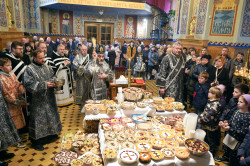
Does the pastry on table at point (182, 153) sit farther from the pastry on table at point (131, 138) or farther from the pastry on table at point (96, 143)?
the pastry on table at point (96, 143)

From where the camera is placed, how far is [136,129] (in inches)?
108

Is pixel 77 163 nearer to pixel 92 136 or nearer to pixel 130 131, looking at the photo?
pixel 92 136

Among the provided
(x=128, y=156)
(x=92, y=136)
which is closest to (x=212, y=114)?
(x=128, y=156)

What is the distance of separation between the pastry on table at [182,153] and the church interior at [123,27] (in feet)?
4.88

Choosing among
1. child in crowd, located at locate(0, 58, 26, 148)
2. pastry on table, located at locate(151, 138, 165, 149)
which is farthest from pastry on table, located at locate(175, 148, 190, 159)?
child in crowd, located at locate(0, 58, 26, 148)

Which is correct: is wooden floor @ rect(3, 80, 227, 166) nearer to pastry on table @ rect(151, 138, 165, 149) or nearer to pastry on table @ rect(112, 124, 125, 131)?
pastry on table @ rect(112, 124, 125, 131)

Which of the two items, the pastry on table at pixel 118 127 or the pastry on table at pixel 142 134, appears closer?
the pastry on table at pixel 142 134

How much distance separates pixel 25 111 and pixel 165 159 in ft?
11.6

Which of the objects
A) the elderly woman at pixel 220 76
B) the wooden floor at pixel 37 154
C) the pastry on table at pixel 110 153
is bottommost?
the wooden floor at pixel 37 154

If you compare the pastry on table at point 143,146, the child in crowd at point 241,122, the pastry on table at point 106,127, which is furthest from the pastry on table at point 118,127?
the child in crowd at point 241,122

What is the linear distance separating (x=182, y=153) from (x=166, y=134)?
1.30 ft

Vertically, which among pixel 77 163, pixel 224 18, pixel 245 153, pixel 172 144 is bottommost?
pixel 77 163

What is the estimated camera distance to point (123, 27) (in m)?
17.6

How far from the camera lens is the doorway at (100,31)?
55.5 ft
